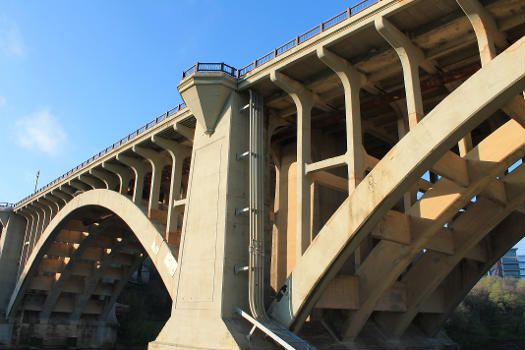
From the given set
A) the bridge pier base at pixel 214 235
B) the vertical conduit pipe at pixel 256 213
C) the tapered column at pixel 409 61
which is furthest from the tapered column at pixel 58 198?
the tapered column at pixel 409 61

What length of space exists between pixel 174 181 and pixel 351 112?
36.2ft

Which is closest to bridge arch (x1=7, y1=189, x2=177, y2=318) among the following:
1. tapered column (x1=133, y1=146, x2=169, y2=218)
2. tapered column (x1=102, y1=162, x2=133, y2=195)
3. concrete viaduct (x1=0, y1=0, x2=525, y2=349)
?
concrete viaduct (x1=0, y1=0, x2=525, y2=349)

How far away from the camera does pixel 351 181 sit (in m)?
14.6

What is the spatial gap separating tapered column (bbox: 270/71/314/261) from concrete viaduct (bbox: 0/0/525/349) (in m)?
0.07

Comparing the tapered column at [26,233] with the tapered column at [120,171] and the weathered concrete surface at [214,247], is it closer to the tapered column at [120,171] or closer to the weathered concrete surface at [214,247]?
the tapered column at [120,171]

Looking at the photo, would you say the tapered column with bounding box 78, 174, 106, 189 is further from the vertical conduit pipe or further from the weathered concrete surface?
the vertical conduit pipe

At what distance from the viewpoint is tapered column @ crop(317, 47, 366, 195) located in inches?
581

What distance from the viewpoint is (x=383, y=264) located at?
1652cm

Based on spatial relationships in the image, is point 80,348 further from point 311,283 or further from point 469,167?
point 469,167

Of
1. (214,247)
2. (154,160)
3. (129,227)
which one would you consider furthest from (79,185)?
(214,247)

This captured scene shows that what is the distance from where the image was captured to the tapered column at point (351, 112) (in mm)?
14758

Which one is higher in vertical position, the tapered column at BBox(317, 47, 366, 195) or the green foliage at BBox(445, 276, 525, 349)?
the tapered column at BBox(317, 47, 366, 195)

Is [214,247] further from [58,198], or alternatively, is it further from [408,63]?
[58,198]

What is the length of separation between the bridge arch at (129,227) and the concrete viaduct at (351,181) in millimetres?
173
